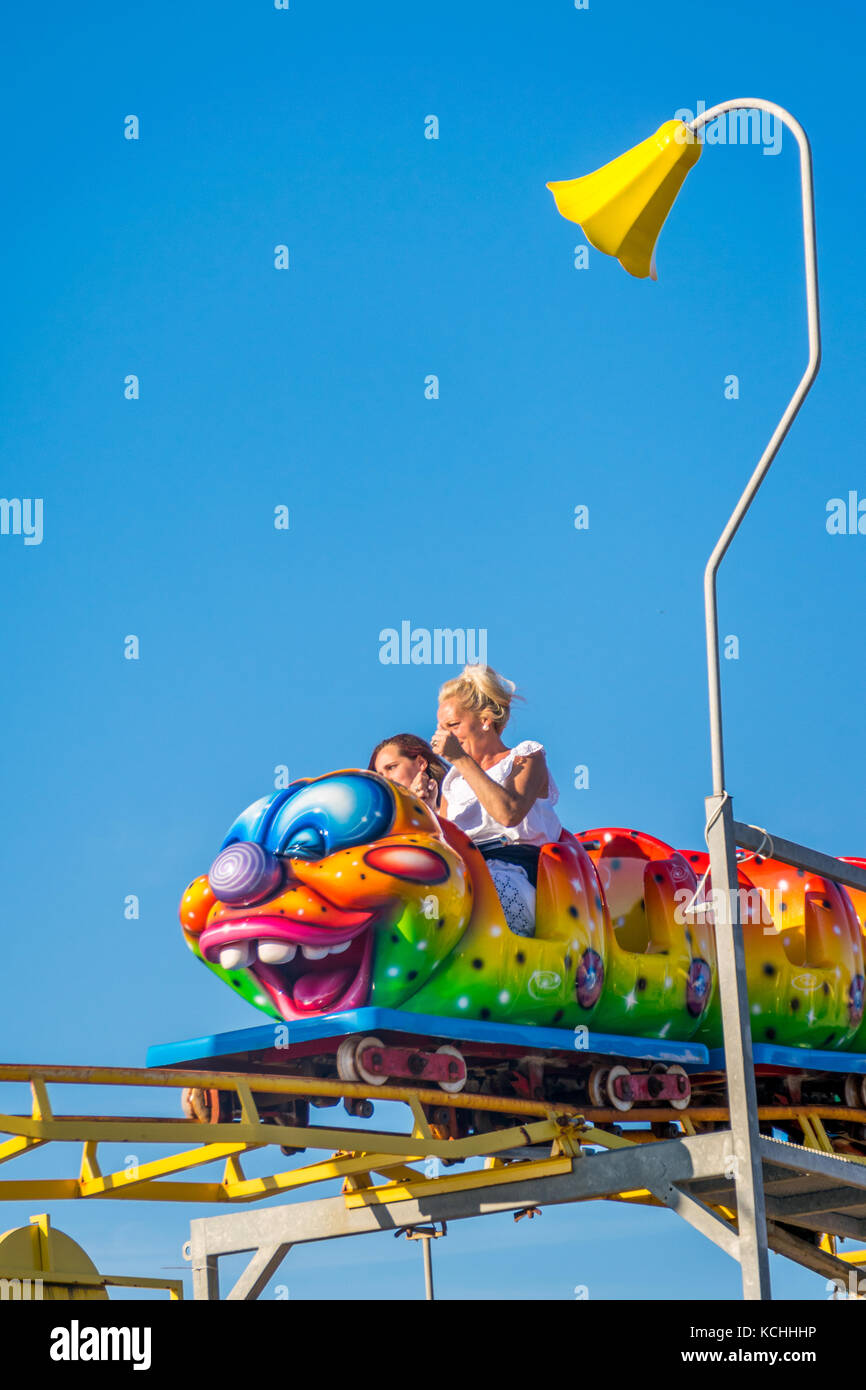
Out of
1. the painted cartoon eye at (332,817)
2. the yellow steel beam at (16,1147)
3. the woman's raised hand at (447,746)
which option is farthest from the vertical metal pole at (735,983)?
the yellow steel beam at (16,1147)

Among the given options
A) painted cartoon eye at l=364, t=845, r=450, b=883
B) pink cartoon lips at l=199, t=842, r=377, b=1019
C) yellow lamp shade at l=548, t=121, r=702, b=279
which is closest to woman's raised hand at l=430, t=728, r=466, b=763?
painted cartoon eye at l=364, t=845, r=450, b=883

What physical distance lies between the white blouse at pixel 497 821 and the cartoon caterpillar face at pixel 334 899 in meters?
1.08

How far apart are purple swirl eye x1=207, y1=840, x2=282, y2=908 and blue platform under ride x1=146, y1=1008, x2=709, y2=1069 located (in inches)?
31.0

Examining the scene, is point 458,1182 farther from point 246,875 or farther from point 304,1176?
point 246,875

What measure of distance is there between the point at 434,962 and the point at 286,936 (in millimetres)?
884

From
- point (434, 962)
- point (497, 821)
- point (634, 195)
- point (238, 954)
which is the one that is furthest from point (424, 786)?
point (634, 195)

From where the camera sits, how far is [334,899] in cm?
1079

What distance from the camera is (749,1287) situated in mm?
10008

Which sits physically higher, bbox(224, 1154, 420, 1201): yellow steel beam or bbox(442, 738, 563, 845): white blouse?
bbox(442, 738, 563, 845): white blouse

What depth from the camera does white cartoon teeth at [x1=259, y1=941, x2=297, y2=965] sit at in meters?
10.8

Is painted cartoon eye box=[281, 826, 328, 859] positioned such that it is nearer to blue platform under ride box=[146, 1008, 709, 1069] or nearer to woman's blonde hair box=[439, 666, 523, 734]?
blue platform under ride box=[146, 1008, 709, 1069]

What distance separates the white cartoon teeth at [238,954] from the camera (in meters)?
11.0
